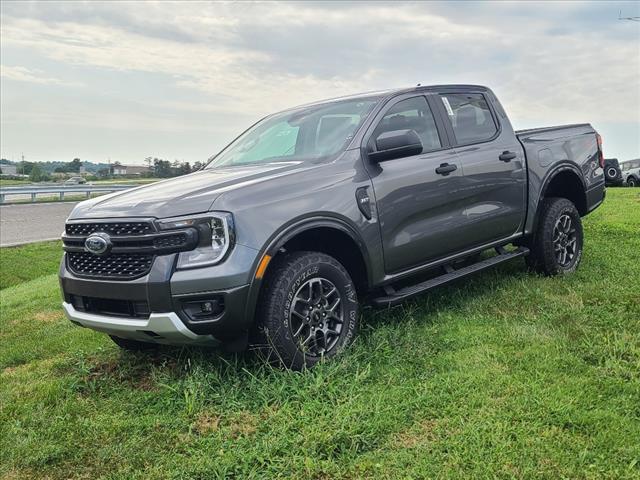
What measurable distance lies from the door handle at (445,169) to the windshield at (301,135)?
2.39 feet

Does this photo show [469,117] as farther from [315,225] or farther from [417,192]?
[315,225]

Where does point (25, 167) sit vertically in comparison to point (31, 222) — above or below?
above

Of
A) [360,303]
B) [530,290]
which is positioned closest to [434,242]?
[360,303]

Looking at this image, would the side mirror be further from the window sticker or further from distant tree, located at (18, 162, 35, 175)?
distant tree, located at (18, 162, 35, 175)

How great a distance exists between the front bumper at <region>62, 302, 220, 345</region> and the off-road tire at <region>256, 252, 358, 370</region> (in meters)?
0.35

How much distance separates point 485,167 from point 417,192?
100cm

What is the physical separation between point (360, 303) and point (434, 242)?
772 mm

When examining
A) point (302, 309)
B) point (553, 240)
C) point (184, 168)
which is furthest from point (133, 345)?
point (553, 240)

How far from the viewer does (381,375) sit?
364 centimetres

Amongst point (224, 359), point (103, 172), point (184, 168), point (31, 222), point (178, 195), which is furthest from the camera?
point (103, 172)

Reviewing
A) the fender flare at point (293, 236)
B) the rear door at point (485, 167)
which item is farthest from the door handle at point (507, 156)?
the fender flare at point (293, 236)

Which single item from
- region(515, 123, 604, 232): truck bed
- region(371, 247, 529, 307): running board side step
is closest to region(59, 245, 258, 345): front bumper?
region(371, 247, 529, 307): running board side step

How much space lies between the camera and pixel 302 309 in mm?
3736

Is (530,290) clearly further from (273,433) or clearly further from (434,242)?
(273,433)
